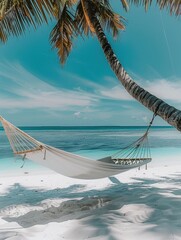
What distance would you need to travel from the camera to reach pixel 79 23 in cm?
327

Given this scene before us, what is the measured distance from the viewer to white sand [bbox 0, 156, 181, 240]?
145 centimetres

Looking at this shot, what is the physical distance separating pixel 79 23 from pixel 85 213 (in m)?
2.33

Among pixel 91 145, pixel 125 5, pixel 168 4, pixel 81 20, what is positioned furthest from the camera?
pixel 91 145

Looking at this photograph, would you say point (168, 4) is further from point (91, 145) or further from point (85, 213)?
point (91, 145)

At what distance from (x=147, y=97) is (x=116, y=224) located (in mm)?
930

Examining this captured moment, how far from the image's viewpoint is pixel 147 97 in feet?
6.38

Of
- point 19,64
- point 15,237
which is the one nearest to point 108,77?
point 19,64

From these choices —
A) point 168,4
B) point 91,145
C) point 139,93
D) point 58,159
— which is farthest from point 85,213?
point 91,145

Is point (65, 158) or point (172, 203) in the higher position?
point (65, 158)

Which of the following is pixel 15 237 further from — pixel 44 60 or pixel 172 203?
pixel 44 60

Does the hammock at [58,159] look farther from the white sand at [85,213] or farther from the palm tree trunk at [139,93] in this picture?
the palm tree trunk at [139,93]

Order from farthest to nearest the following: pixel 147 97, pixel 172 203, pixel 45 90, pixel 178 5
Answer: pixel 45 90, pixel 178 5, pixel 172 203, pixel 147 97

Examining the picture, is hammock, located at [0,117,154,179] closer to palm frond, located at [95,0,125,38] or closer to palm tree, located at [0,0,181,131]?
palm tree, located at [0,0,181,131]

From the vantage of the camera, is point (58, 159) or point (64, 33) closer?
point (58, 159)
